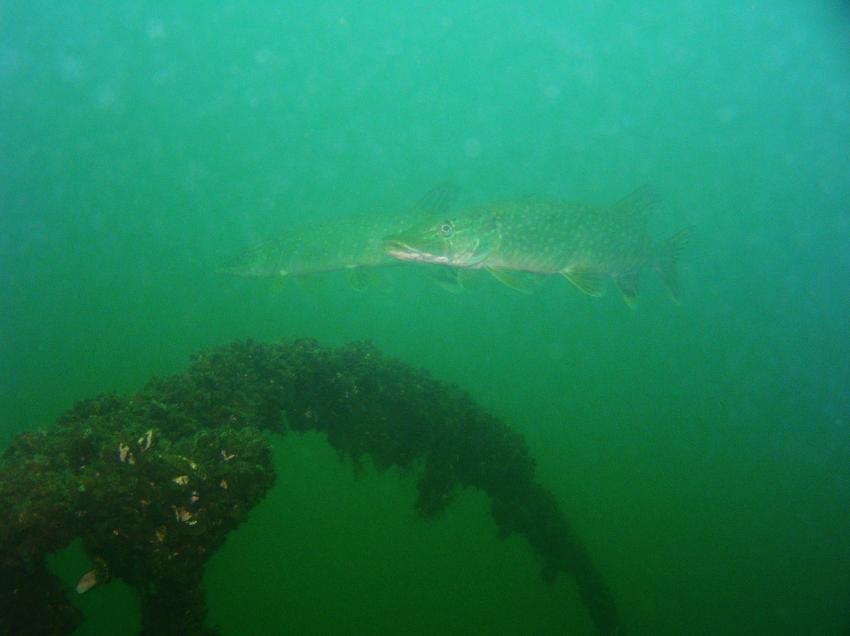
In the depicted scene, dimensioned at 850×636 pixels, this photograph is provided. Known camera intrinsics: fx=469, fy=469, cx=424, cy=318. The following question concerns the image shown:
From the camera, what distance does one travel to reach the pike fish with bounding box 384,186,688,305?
21.5 ft

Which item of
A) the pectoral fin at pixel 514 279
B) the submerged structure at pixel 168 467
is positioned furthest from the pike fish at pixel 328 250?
the submerged structure at pixel 168 467

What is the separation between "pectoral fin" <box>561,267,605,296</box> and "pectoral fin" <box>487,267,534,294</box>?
612 millimetres

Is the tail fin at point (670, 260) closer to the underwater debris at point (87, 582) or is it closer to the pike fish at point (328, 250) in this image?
the pike fish at point (328, 250)

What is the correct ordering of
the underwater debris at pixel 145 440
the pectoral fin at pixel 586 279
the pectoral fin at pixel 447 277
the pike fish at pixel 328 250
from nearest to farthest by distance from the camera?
1. the underwater debris at pixel 145 440
2. the pectoral fin at pixel 586 279
3. the pectoral fin at pixel 447 277
4. the pike fish at pixel 328 250

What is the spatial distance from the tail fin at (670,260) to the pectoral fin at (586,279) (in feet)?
5.52

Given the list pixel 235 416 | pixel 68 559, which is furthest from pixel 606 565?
pixel 68 559

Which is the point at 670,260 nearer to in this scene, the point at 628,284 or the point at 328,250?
the point at 628,284

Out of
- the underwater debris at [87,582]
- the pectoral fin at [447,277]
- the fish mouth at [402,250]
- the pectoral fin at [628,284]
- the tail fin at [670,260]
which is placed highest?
the tail fin at [670,260]

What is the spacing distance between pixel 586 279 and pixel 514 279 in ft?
3.89

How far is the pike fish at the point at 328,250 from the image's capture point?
10.2 meters

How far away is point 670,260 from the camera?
27.2 feet

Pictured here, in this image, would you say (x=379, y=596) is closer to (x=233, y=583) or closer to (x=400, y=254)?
(x=233, y=583)

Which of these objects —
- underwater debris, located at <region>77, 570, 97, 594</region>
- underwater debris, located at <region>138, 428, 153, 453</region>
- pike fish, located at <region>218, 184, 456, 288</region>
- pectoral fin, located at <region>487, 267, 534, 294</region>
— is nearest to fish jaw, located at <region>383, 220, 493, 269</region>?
pectoral fin, located at <region>487, 267, 534, 294</region>

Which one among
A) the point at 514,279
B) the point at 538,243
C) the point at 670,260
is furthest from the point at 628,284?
the point at 514,279
